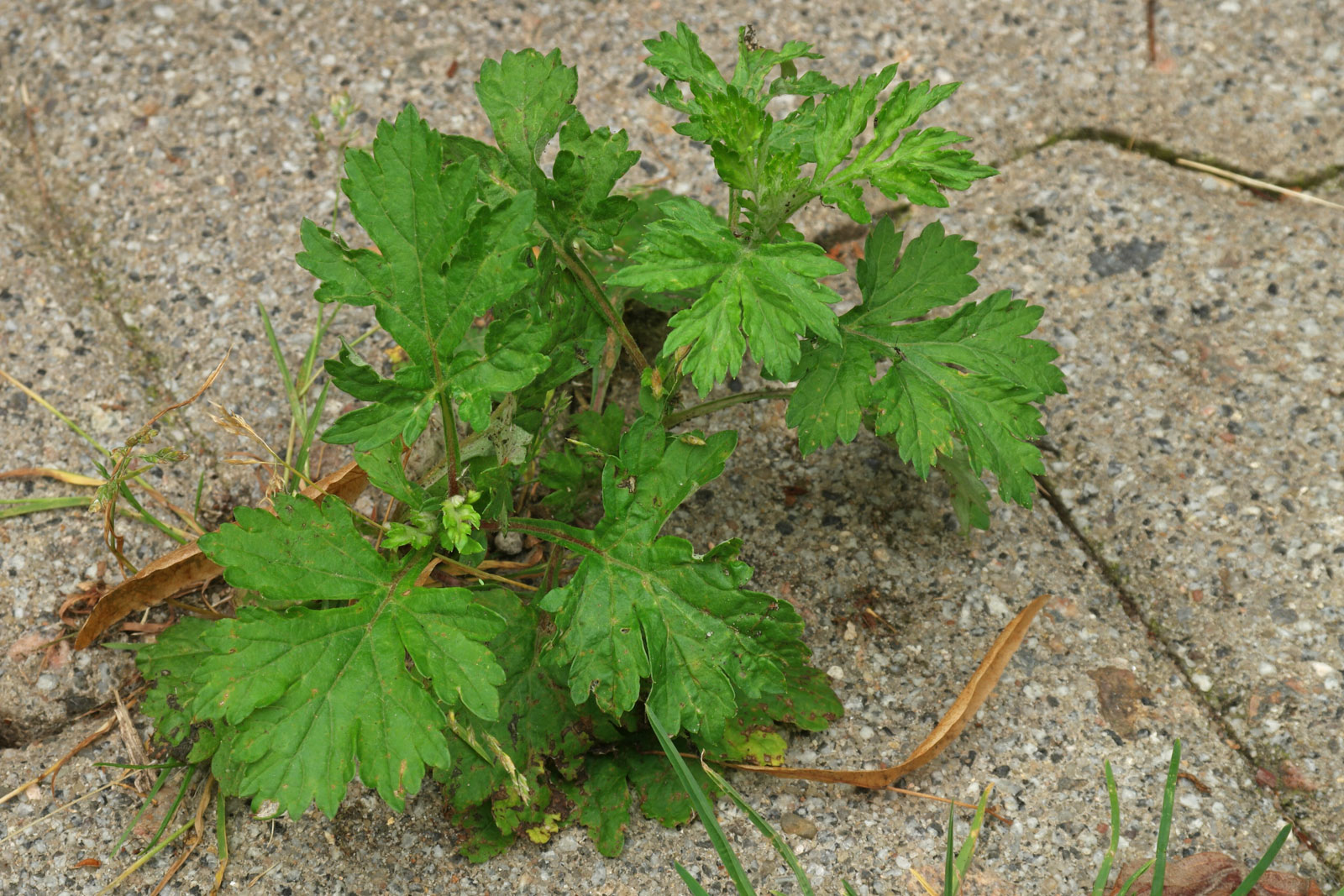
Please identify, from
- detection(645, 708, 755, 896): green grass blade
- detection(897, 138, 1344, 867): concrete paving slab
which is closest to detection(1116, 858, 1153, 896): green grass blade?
detection(897, 138, 1344, 867): concrete paving slab

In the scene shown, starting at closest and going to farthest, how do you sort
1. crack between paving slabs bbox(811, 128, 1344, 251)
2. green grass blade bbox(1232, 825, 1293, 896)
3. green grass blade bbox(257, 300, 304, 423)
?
1. green grass blade bbox(1232, 825, 1293, 896)
2. green grass blade bbox(257, 300, 304, 423)
3. crack between paving slabs bbox(811, 128, 1344, 251)

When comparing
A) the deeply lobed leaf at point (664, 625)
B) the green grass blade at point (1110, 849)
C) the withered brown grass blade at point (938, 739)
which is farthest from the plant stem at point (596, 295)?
the green grass blade at point (1110, 849)

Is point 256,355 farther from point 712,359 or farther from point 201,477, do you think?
point 712,359

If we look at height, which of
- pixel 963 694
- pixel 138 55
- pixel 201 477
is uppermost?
pixel 138 55

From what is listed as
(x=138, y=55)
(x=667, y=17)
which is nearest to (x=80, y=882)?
(x=138, y=55)

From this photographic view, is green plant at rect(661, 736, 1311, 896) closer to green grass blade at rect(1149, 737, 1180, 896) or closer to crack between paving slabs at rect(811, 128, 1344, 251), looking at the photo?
green grass blade at rect(1149, 737, 1180, 896)

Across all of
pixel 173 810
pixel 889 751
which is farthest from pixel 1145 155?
pixel 173 810

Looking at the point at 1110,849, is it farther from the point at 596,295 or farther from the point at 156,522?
the point at 156,522
